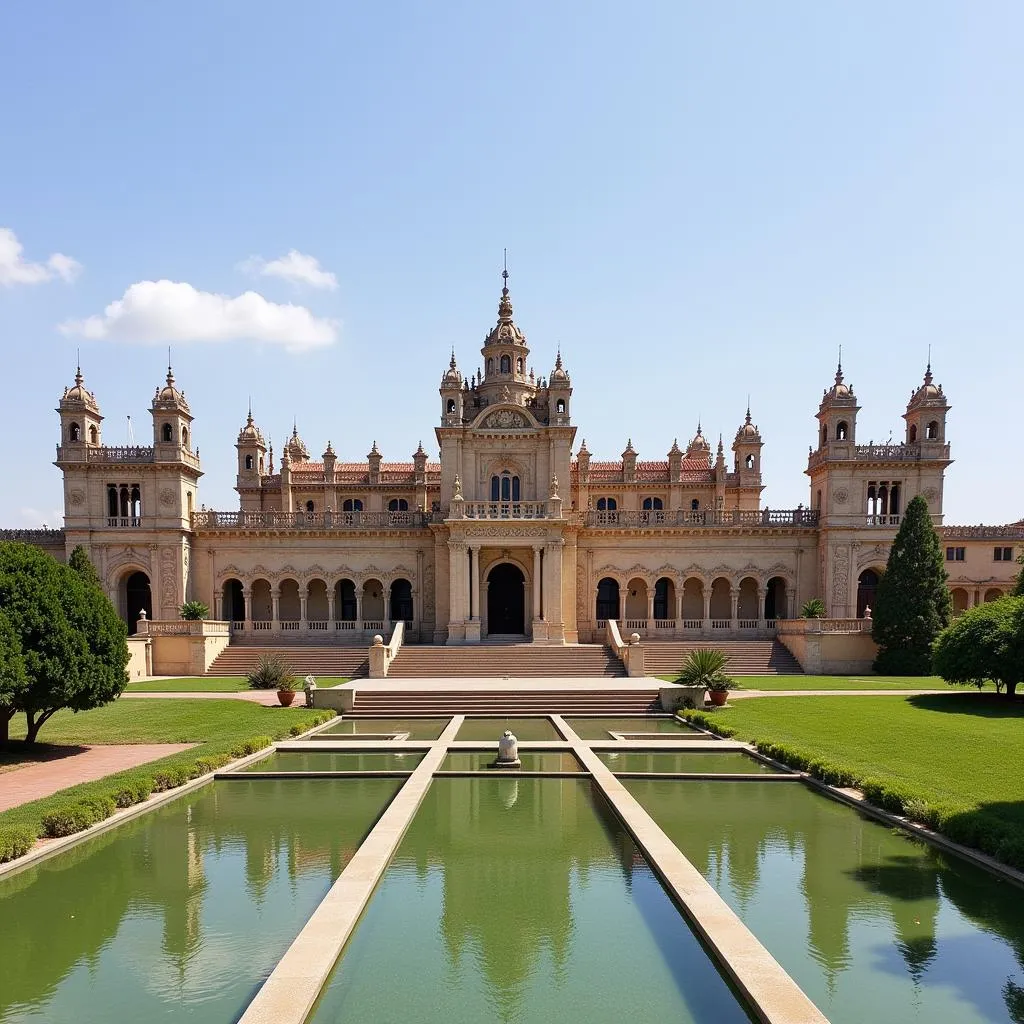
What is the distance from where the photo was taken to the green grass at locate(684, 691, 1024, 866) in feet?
40.0

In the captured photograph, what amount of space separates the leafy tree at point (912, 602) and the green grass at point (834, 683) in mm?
1282

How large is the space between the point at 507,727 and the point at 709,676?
8281mm

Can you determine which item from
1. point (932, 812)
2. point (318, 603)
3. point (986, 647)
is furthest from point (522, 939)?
point (318, 603)

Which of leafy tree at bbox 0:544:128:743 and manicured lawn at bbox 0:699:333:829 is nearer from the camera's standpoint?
manicured lawn at bbox 0:699:333:829

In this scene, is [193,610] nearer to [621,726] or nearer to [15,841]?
[621,726]

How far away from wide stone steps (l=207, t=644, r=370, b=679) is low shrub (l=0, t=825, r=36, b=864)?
2294cm

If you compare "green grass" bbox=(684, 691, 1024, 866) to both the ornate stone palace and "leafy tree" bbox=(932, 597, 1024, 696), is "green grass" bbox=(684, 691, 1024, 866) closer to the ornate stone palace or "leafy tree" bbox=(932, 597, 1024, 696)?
"leafy tree" bbox=(932, 597, 1024, 696)

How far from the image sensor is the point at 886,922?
9250 mm

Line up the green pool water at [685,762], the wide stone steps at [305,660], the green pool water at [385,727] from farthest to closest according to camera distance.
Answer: the wide stone steps at [305,660]
the green pool water at [385,727]
the green pool water at [685,762]

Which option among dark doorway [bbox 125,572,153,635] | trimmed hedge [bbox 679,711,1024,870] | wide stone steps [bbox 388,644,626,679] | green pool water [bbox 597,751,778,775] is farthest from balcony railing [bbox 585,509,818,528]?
dark doorway [bbox 125,572,153,635]

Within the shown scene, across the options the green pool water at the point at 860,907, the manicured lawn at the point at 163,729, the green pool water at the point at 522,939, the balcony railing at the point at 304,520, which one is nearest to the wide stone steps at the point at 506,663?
the manicured lawn at the point at 163,729

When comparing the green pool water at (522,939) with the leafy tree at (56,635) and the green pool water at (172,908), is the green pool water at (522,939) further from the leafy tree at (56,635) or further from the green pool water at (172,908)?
the leafy tree at (56,635)

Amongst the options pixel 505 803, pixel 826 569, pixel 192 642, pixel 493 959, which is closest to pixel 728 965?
pixel 493 959

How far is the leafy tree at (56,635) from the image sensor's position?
56.7 feet
